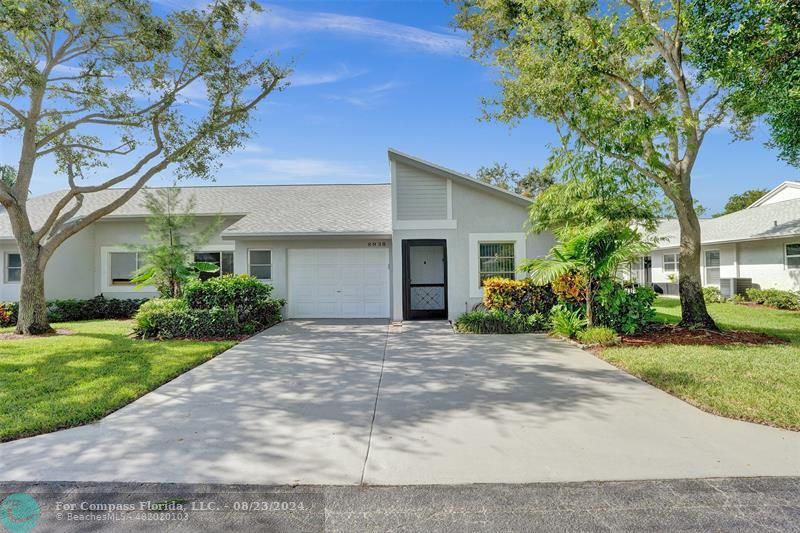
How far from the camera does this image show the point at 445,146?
60.7 feet

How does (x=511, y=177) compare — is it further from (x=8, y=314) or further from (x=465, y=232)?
(x=8, y=314)

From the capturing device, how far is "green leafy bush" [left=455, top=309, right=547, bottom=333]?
10.7 m

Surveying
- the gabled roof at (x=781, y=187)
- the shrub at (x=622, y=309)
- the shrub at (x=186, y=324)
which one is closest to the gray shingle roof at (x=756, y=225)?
the gabled roof at (x=781, y=187)

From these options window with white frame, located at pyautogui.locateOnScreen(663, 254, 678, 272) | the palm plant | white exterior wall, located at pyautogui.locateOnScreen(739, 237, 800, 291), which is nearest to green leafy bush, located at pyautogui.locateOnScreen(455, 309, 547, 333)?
the palm plant

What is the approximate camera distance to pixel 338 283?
14023mm

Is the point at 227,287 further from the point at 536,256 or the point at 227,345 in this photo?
Result: the point at 536,256

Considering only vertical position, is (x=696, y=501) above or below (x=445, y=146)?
below

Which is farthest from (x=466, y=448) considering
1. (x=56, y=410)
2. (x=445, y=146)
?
(x=445, y=146)

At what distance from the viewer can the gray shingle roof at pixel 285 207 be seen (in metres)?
13.6

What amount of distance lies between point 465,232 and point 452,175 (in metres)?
1.73

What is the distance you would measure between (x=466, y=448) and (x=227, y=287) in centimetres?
869

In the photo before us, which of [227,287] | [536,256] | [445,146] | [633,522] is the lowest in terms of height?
[633,522]

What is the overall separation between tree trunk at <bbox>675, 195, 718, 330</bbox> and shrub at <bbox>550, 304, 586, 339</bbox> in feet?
8.70

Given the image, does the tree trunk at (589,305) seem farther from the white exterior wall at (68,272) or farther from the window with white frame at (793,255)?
the white exterior wall at (68,272)
